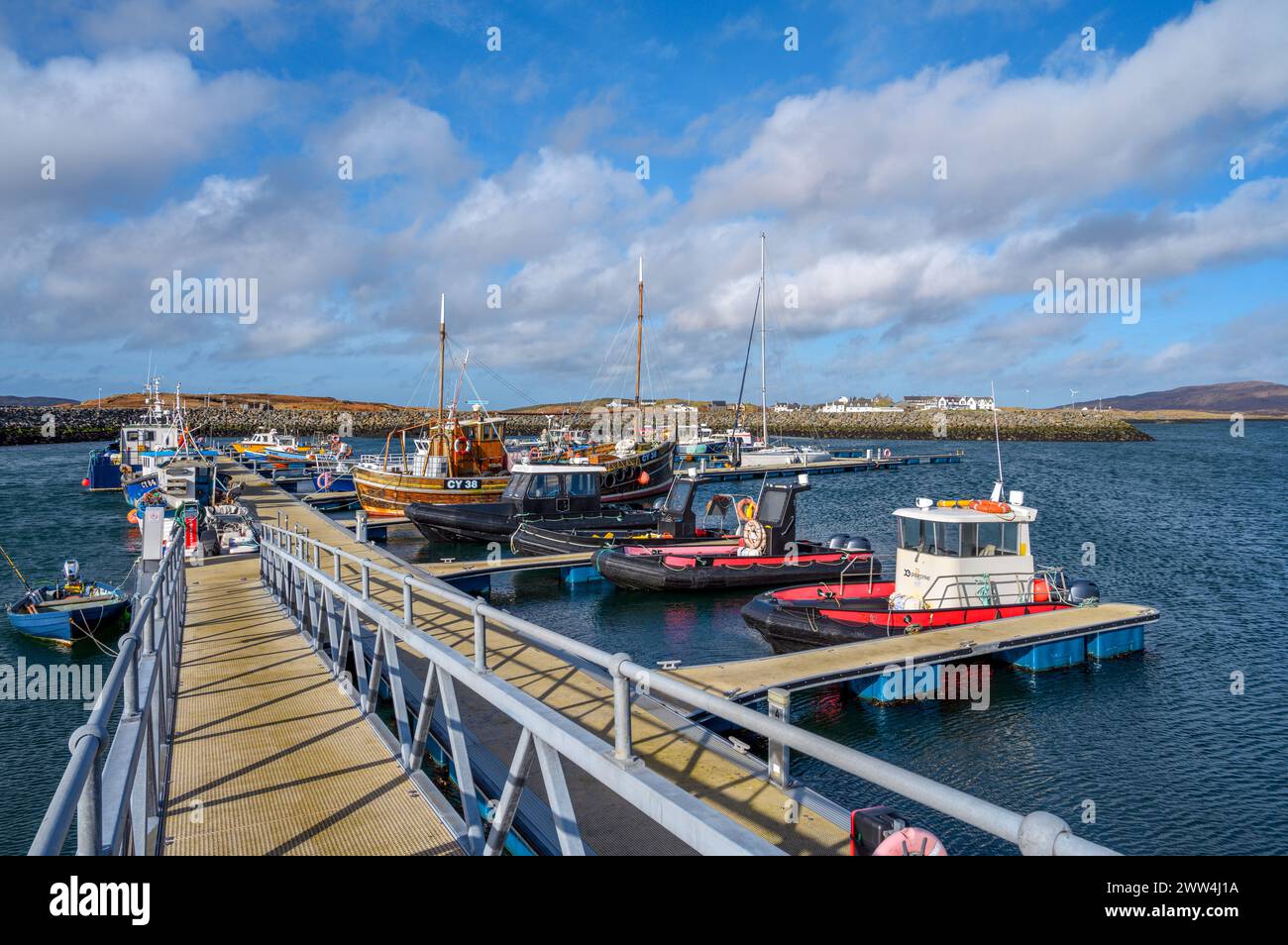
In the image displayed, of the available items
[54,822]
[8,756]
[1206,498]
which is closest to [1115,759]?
[54,822]

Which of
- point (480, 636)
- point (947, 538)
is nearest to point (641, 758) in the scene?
point (480, 636)

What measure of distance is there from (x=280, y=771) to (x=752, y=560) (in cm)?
1787

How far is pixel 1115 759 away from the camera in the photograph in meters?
12.8

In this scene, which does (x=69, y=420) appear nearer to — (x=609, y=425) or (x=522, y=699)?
(x=609, y=425)

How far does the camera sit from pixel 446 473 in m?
40.2

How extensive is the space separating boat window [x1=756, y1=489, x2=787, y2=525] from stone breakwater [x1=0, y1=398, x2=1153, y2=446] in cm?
9285

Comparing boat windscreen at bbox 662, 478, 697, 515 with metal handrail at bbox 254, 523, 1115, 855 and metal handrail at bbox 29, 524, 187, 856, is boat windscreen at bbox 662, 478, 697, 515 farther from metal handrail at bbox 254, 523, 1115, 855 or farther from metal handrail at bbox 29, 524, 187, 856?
metal handrail at bbox 254, 523, 1115, 855

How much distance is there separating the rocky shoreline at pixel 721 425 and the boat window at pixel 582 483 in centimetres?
8522

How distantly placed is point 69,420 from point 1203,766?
162784 mm

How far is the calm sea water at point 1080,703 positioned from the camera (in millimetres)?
11219

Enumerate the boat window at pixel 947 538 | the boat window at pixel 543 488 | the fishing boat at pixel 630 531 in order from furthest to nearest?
the boat window at pixel 543 488
the fishing boat at pixel 630 531
the boat window at pixel 947 538

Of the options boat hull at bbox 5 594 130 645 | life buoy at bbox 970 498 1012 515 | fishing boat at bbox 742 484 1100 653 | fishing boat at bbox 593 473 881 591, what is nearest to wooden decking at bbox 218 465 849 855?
fishing boat at bbox 742 484 1100 653

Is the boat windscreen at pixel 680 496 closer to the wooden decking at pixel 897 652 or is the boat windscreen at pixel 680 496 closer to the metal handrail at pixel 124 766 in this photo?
the wooden decking at pixel 897 652

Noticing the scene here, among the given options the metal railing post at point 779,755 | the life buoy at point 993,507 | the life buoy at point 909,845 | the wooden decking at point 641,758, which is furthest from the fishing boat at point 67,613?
the life buoy at point 993,507
